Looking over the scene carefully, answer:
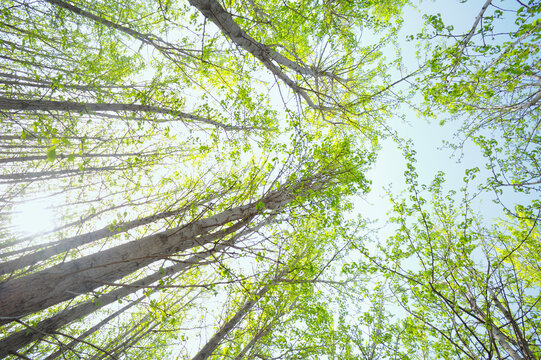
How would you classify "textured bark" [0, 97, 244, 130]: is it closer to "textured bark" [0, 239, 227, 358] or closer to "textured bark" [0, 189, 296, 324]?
"textured bark" [0, 189, 296, 324]

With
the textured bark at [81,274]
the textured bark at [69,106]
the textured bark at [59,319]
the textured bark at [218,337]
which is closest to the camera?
the textured bark at [81,274]

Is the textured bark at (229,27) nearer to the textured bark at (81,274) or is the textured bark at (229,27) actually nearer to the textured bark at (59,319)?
the textured bark at (81,274)

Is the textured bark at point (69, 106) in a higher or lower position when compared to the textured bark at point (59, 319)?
higher

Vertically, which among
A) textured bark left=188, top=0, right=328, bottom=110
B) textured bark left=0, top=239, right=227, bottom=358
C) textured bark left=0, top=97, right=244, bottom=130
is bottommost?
textured bark left=0, top=239, right=227, bottom=358

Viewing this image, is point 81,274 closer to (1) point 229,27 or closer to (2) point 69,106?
(1) point 229,27

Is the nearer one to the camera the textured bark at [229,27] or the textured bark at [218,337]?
the textured bark at [229,27]

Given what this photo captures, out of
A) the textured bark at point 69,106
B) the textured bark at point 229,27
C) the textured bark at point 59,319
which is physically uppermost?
the textured bark at point 229,27

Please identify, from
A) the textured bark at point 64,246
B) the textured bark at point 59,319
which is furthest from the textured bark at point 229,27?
the textured bark at point 59,319

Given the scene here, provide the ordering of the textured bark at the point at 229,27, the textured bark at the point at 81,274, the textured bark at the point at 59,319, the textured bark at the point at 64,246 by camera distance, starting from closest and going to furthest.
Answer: the textured bark at the point at 81,274 < the textured bark at the point at 59,319 < the textured bark at the point at 229,27 < the textured bark at the point at 64,246

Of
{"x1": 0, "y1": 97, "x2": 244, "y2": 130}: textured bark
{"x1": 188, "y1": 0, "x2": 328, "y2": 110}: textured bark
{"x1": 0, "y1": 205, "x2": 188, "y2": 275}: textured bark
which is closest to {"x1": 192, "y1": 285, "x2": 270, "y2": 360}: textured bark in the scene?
{"x1": 0, "y1": 205, "x2": 188, "y2": 275}: textured bark

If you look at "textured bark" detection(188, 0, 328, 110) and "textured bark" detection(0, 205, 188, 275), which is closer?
"textured bark" detection(188, 0, 328, 110)

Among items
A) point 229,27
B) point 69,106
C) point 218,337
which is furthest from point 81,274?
point 69,106

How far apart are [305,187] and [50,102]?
18.5 ft

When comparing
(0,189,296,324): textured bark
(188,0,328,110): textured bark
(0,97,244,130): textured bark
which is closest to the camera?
(0,189,296,324): textured bark
